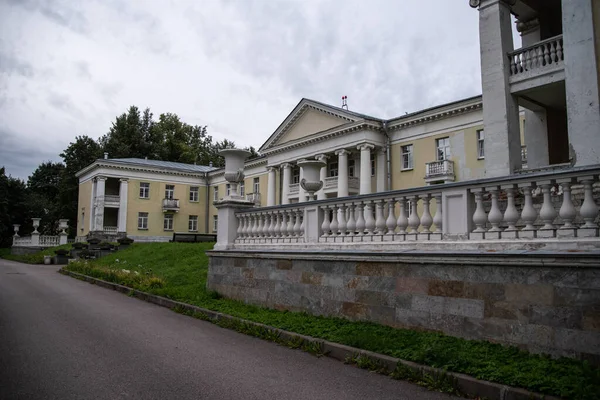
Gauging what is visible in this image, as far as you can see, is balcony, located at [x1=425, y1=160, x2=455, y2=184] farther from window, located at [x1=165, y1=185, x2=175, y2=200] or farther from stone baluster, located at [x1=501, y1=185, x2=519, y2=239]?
window, located at [x1=165, y1=185, x2=175, y2=200]

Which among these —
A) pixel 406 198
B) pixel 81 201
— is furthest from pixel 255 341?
pixel 81 201

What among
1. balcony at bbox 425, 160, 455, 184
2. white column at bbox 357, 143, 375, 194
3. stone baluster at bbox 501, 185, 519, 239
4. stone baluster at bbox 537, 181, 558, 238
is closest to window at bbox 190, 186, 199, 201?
white column at bbox 357, 143, 375, 194

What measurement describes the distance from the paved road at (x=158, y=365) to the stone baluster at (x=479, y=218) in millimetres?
2225

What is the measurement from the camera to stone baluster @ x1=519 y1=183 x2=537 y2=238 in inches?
220

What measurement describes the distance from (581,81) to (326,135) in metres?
26.2

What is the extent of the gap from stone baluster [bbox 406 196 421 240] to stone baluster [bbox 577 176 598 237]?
7.18 feet

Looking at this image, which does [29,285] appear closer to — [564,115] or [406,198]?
[406,198]

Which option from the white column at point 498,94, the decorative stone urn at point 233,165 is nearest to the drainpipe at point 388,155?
the white column at point 498,94

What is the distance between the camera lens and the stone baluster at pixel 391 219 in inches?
284

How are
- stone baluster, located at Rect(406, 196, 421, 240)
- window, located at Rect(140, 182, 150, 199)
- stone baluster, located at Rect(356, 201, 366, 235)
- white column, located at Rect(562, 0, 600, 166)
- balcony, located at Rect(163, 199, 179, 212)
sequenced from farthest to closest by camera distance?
1. balcony, located at Rect(163, 199, 179, 212)
2. window, located at Rect(140, 182, 150, 199)
3. white column, located at Rect(562, 0, 600, 166)
4. stone baluster, located at Rect(356, 201, 366, 235)
5. stone baluster, located at Rect(406, 196, 421, 240)

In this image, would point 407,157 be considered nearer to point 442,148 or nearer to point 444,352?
point 442,148

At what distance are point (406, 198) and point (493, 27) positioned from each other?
7.26 meters

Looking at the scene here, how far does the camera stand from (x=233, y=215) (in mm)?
10898

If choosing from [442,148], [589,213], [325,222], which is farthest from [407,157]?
[589,213]
